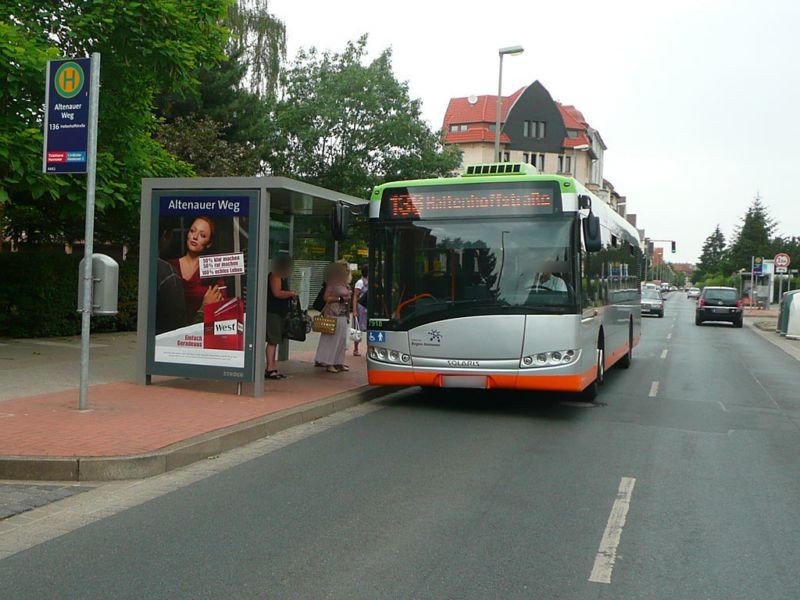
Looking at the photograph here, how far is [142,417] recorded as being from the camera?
850 cm

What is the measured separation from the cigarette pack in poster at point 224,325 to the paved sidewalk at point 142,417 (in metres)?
0.64

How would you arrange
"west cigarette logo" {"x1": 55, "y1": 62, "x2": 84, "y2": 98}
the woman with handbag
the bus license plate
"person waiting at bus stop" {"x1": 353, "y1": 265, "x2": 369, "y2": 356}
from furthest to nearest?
1. "person waiting at bus stop" {"x1": 353, "y1": 265, "x2": 369, "y2": 356}
2. the woman with handbag
3. the bus license plate
4. "west cigarette logo" {"x1": 55, "y1": 62, "x2": 84, "y2": 98}

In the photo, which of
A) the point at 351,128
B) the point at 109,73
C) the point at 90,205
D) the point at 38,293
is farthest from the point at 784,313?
the point at 90,205

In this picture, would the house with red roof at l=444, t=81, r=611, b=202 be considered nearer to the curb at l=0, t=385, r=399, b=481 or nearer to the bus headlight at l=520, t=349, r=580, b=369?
the bus headlight at l=520, t=349, r=580, b=369

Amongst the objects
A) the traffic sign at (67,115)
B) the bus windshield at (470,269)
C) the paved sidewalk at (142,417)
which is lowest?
the paved sidewalk at (142,417)

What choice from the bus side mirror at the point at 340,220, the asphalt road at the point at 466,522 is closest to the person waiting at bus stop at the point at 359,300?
the bus side mirror at the point at 340,220

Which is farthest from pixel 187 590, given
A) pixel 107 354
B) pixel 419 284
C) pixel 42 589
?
pixel 107 354

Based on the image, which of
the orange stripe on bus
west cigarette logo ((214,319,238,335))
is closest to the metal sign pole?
west cigarette logo ((214,319,238,335))

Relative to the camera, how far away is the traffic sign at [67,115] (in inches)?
325

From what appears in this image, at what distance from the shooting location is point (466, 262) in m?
10.3

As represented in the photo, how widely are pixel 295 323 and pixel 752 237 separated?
84607 mm

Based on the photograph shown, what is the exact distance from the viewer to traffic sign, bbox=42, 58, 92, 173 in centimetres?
827

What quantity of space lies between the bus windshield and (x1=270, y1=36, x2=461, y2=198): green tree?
814 inches

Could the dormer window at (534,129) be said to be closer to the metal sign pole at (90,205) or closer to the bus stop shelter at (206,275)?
the bus stop shelter at (206,275)
